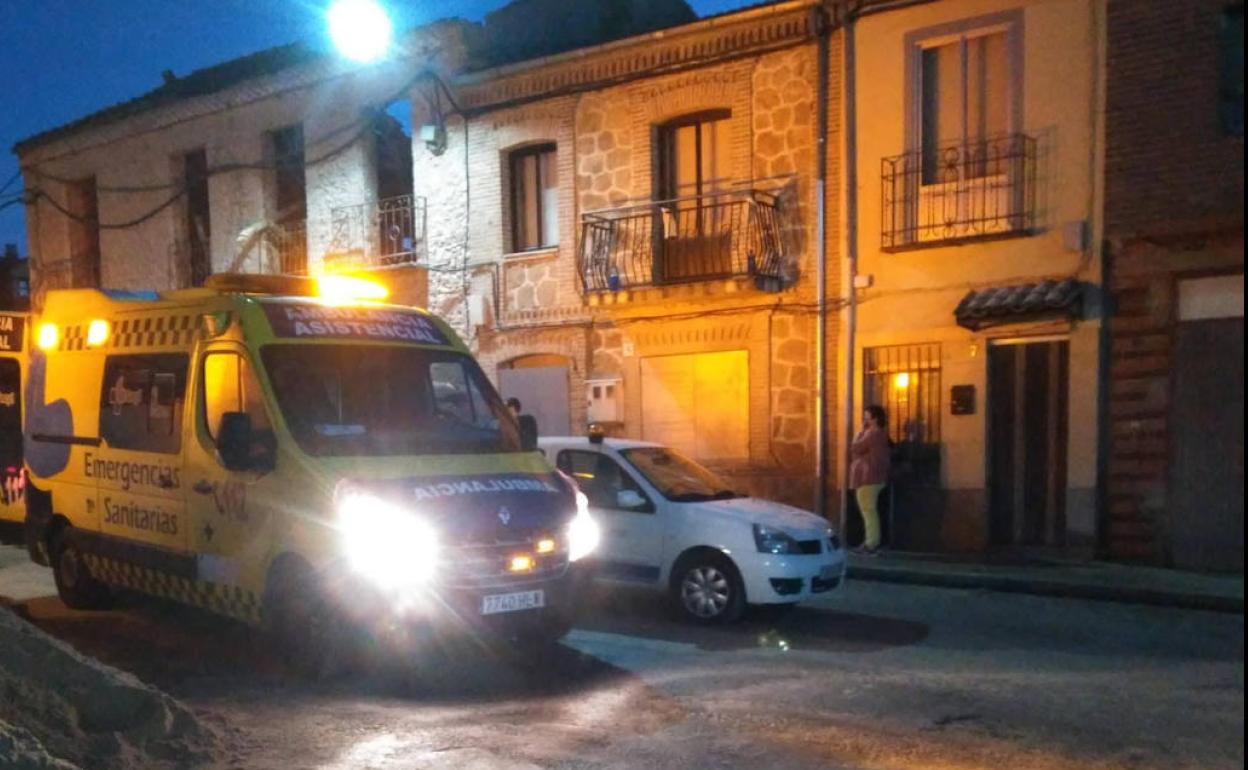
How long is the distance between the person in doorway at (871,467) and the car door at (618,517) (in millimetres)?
4459

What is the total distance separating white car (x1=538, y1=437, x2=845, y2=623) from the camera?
A: 8.57 metres

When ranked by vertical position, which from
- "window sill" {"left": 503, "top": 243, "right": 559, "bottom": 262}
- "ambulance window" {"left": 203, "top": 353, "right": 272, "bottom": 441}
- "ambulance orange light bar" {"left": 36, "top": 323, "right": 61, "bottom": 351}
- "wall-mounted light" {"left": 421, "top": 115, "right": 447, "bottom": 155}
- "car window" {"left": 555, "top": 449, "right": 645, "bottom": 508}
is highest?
"wall-mounted light" {"left": 421, "top": 115, "right": 447, "bottom": 155}

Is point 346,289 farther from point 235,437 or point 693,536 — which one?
point 693,536

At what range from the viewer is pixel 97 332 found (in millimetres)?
8867

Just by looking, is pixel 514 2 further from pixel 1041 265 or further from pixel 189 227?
pixel 1041 265

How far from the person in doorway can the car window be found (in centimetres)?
445

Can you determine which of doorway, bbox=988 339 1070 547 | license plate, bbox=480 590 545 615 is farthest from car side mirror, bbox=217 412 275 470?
doorway, bbox=988 339 1070 547

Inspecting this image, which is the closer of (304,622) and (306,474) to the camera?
(306,474)

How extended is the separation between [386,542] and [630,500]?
3.12 m

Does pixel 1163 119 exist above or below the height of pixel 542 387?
above

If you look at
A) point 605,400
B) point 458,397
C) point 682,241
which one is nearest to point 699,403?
point 605,400

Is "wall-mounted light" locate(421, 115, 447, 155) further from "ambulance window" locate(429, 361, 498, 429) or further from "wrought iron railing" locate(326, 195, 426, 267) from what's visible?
"ambulance window" locate(429, 361, 498, 429)

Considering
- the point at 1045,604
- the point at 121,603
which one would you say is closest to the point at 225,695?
the point at 121,603

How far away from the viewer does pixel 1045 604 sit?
10008mm
